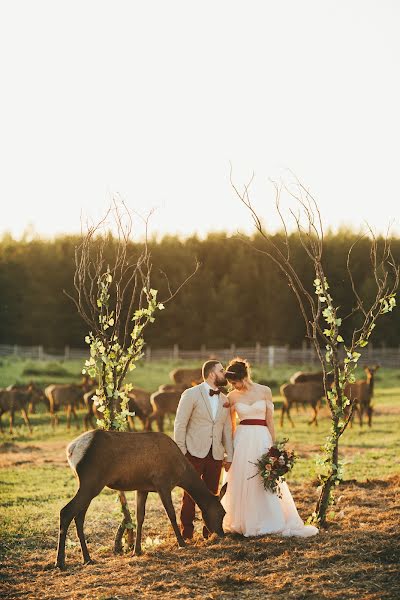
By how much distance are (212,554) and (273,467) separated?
1.15 metres

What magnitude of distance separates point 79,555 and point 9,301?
48.7 metres

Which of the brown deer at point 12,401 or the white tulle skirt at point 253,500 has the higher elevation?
the white tulle skirt at point 253,500

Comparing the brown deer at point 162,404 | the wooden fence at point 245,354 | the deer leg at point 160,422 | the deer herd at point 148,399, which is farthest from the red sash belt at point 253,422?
the wooden fence at point 245,354

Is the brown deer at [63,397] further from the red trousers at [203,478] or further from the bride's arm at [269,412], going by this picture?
the bride's arm at [269,412]

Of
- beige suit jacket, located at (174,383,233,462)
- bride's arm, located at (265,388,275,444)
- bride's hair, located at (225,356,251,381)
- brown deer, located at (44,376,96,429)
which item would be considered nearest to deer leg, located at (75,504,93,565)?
beige suit jacket, located at (174,383,233,462)

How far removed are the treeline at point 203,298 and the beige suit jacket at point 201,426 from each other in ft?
132

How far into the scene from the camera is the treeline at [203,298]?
54875mm

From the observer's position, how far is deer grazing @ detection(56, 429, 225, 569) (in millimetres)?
8312

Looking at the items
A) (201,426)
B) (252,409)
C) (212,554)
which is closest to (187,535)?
(212,554)

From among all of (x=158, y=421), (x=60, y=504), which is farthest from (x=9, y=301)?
(x=60, y=504)

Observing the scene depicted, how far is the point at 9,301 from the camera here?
56719mm

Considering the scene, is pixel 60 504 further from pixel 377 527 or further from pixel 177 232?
pixel 177 232

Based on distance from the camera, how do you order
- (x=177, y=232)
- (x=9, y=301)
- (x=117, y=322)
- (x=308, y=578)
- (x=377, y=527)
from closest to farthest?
(x=308, y=578) < (x=377, y=527) < (x=117, y=322) < (x=9, y=301) < (x=177, y=232)

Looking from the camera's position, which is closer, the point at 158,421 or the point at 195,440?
the point at 195,440
